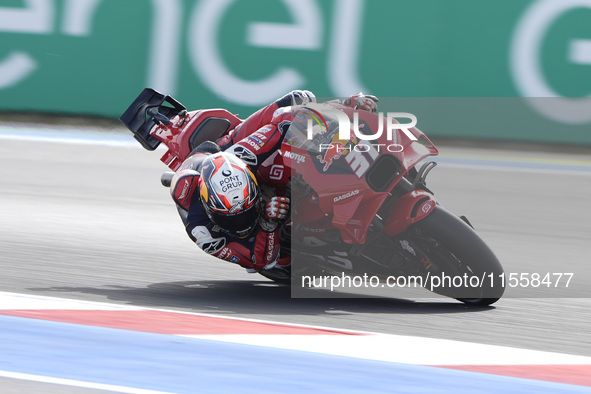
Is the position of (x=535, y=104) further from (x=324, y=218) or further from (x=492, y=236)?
(x=324, y=218)

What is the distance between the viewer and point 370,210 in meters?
4.58

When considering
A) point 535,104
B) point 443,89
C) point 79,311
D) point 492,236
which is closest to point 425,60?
point 443,89

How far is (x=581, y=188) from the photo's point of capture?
9.43 meters

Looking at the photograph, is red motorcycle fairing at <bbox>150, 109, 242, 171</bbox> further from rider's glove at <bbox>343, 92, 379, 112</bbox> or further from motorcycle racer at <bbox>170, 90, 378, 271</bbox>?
rider's glove at <bbox>343, 92, 379, 112</bbox>

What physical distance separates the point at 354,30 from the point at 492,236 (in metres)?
5.00

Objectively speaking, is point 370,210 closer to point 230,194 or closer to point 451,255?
point 451,255

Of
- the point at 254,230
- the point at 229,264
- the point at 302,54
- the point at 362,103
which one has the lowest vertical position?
the point at 229,264

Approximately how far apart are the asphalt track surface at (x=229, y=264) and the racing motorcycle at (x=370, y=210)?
225mm

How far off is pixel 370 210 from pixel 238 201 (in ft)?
2.12

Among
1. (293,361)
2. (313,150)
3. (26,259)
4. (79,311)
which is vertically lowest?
(26,259)

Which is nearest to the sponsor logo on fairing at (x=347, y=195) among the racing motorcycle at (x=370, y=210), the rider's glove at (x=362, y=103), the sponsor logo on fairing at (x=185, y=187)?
the racing motorcycle at (x=370, y=210)

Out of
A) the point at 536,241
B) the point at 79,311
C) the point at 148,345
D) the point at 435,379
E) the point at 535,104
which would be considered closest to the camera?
the point at 435,379

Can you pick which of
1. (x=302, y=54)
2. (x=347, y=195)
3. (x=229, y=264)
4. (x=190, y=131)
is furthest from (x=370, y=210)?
(x=302, y=54)

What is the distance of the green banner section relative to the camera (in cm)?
1095
